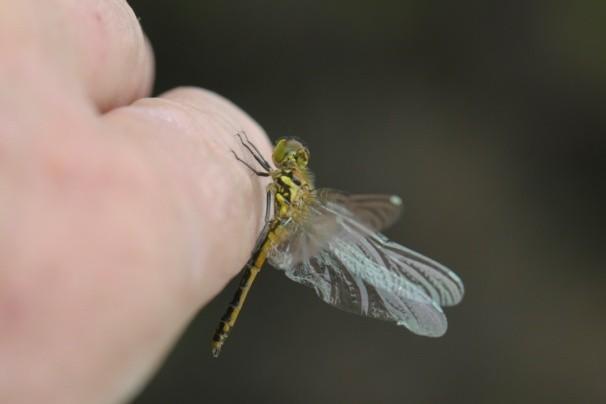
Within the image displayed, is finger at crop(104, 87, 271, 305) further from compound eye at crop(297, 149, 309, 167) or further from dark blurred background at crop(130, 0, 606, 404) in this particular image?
dark blurred background at crop(130, 0, 606, 404)

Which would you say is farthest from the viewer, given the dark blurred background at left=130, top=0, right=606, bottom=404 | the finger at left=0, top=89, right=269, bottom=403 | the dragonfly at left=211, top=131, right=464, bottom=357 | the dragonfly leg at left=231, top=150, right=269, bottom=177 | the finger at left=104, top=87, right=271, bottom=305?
the dark blurred background at left=130, top=0, right=606, bottom=404

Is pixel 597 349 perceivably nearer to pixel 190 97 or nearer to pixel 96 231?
pixel 190 97

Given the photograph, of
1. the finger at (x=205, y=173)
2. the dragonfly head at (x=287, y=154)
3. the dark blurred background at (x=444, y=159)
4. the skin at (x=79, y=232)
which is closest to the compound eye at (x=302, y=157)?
the dragonfly head at (x=287, y=154)

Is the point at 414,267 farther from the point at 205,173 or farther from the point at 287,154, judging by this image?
the point at 205,173

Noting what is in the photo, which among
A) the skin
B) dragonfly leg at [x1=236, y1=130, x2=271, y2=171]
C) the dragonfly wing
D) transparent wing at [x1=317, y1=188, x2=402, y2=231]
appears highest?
the skin

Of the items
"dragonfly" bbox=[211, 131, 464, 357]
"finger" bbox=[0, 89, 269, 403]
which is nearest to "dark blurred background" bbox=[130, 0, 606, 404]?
"dragonfly" bbox=[211, 131, 464, 357]

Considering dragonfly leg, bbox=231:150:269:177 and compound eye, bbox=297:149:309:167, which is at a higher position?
dragonfly leg, bbox=231:150:269:177
